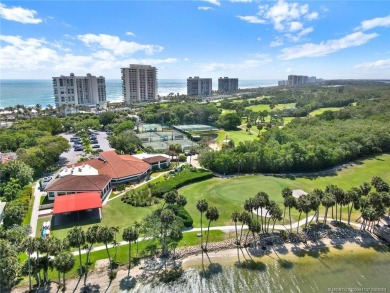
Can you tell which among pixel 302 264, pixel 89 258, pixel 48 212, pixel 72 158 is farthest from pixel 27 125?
pixel 302 264

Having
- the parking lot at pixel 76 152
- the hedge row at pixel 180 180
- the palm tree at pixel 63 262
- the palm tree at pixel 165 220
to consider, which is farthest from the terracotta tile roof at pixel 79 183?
the parking lot at pixel 76 152

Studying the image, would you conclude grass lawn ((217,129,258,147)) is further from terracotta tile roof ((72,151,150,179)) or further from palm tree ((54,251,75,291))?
palm tree ((54,251,75,291))

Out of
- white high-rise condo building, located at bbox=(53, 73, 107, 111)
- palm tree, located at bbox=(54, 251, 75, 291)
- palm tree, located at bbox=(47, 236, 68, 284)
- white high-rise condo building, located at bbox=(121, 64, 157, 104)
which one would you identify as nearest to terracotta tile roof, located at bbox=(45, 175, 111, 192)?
palm tree, located at bbox=(47, 236, 68, 284)

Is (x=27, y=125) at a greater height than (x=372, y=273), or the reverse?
(x=27, y=125)

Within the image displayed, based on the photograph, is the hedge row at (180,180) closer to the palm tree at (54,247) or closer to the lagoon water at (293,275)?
the lagoon water at (293,275)

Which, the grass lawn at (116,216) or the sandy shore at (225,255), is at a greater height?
the grass lawn at (116,216)

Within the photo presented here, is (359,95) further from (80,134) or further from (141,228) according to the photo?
(141,228)
